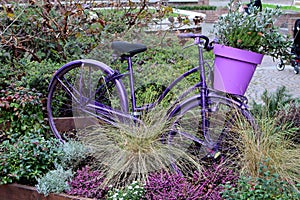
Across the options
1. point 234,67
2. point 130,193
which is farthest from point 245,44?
point 130,193

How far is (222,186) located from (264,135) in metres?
0.53

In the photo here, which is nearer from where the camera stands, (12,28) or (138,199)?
(138,199)

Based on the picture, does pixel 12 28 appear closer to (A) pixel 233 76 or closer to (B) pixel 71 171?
(B) pixel 71 171

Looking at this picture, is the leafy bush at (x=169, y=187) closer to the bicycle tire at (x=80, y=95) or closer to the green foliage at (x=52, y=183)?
the green foliage at (x=52, y=183)

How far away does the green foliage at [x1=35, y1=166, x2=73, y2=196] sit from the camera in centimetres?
306

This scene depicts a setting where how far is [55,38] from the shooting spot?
15.9ft

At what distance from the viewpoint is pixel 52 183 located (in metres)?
3.07

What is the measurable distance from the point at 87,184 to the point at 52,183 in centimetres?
25

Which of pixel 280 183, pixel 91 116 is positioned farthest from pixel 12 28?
pixel 280 183

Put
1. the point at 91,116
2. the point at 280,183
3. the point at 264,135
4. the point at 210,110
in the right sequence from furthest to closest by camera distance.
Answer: the point at 91,116 → the point at 210,110 → the point at 264,135 → the point at 280,183

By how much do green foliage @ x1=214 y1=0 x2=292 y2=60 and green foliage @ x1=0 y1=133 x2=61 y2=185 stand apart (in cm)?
165

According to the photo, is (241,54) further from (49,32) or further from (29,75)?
(49,32)

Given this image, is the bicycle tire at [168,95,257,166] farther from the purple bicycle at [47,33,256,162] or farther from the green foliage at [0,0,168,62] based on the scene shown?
the green foliage at [0,0,168,62]

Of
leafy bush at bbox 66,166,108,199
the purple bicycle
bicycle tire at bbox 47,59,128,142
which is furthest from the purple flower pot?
leafy bush at bbox 66,166,108,199
